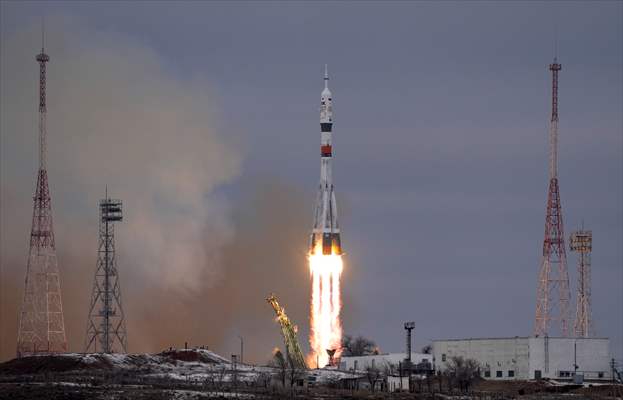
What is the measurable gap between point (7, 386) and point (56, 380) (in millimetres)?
12344

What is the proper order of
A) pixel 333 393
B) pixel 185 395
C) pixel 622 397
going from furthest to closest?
pixel 622 397 < pixel 333 393 < pixel 185 395

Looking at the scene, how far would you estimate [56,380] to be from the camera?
611ft

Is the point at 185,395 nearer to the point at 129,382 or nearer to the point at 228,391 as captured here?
the point at 228,391

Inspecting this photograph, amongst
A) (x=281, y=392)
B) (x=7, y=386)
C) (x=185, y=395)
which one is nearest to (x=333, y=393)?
(x=281, y=392)

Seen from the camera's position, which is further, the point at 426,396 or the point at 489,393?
the point at 489,393

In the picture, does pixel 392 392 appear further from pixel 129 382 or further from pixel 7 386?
pixel 7 386

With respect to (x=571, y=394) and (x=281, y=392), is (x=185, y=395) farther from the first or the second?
(x=571, y=394)

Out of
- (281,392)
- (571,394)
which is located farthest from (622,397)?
(281,392)

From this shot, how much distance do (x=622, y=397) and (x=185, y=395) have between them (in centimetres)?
4943

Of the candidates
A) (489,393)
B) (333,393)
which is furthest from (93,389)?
(489,393)

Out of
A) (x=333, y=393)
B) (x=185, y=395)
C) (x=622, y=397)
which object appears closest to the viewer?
(x=185, y=395)

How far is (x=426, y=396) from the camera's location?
184 m

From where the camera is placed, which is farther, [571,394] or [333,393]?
Answer: [571,394]

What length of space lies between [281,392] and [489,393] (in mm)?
28030
